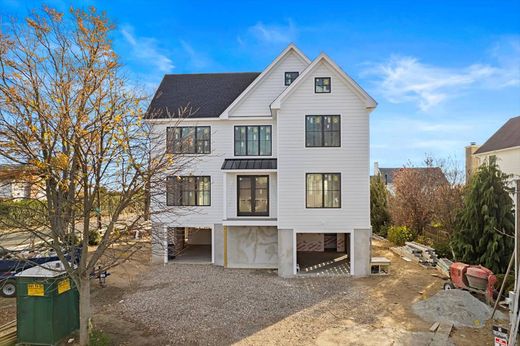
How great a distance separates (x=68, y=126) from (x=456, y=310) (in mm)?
11185

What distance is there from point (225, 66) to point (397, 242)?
15563 mm

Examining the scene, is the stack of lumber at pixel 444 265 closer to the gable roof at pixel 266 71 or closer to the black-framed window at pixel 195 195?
the black-framed window at pixel 195 195

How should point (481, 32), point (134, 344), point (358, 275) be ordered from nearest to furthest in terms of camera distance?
point (134, 344) < point (481, 32) < point (358, 275)

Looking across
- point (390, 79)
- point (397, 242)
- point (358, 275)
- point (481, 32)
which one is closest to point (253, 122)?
point (390, 79)

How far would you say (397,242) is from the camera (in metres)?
19.5

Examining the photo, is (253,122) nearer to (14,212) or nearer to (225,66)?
(225,66)

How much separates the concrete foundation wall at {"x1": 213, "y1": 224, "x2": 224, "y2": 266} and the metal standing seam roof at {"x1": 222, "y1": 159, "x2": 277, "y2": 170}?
3.16 m

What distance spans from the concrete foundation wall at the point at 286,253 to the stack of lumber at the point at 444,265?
6.49 meters

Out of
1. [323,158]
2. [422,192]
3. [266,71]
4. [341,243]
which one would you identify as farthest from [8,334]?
[422,192]

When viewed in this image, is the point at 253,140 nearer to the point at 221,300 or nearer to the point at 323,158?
the point at 323,158

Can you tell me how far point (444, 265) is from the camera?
1345 cm

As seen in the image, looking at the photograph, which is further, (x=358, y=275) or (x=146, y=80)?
(x=358, y=275)

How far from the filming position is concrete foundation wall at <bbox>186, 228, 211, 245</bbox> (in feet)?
66.3

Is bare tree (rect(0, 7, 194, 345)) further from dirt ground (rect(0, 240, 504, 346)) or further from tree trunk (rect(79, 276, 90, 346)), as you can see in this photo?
dirt ground (rect(0, 240, 504, 346))
